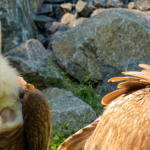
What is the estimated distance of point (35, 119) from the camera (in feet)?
3.46

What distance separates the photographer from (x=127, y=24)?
12.2 feet

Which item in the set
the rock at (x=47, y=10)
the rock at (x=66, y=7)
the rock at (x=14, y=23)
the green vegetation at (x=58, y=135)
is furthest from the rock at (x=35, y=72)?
the rock at (x=66, y=7)

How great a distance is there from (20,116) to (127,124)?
1.59 ft

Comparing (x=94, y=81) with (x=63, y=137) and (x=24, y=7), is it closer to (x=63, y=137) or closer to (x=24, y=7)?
(x=63, y=137)

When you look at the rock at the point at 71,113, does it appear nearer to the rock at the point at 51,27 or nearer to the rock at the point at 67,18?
the rock at the point at 51,27

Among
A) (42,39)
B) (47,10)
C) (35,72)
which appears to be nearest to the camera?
(35,72)

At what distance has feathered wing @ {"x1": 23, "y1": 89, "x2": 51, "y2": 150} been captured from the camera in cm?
104

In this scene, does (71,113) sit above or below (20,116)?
below

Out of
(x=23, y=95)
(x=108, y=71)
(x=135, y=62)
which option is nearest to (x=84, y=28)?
(x=108, y=71)

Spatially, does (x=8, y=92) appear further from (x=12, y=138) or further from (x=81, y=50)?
(x=81, y=50)

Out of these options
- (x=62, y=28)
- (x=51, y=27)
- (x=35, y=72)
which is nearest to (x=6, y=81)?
(x=35, y=72)

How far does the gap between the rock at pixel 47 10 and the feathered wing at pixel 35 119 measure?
18.2 feet

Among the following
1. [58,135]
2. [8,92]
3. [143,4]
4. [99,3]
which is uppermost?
[8,92]

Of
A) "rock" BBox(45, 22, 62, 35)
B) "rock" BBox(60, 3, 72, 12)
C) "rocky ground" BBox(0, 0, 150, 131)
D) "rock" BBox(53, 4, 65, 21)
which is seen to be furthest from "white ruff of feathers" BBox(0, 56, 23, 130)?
"rock" BBox(53, 4, 65, 21)
